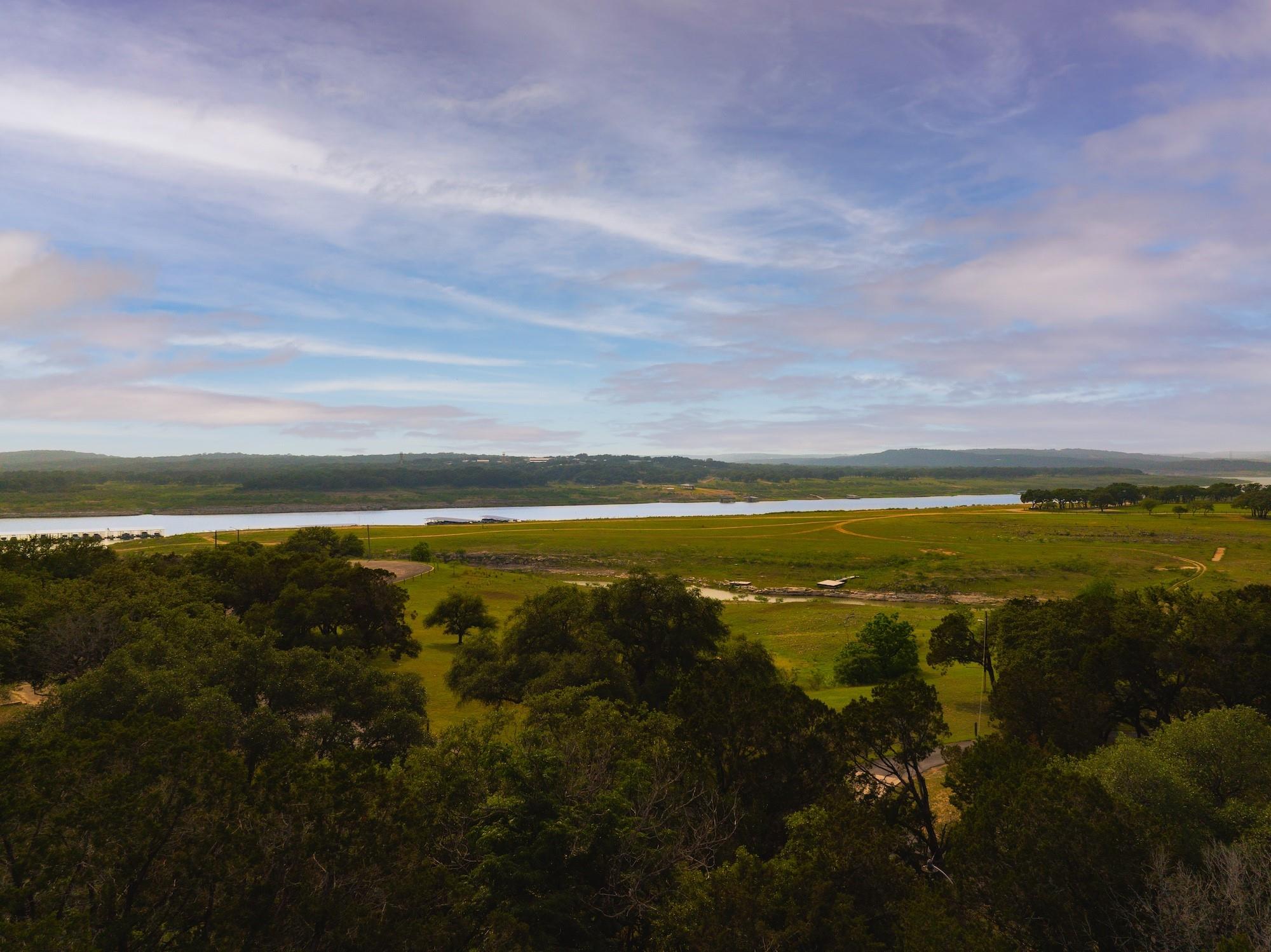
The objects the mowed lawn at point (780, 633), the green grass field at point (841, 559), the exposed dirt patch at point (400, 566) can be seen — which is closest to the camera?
the mowed lawn at point (780, 633)

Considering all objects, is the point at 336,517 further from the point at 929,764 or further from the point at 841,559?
the point at 929,764

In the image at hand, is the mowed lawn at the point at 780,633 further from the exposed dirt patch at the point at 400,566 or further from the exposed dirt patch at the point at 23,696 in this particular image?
the exposed dirt patch at the point at 23,696

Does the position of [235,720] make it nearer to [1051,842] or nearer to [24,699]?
[24,699]

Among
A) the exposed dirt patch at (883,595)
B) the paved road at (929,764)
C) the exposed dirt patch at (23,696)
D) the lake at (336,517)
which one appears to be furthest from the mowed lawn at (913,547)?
the exposed dirt patch at (23,696)

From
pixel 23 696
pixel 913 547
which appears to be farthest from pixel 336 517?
pixel 23 696

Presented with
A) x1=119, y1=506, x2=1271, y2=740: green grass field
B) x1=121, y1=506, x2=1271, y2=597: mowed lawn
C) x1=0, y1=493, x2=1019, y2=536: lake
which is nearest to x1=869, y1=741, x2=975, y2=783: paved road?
x1=119, y1=506, x2=1271, y2=740: green grass field

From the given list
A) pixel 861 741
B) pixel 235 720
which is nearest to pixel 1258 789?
pixel 861 741

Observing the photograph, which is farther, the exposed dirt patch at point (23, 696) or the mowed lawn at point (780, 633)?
the mowed lawn at point (780, 633)

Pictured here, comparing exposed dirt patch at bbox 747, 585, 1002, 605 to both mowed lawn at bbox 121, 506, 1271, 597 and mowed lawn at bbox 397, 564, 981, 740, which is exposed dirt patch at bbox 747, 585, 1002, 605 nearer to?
mowed lawn at bbox 121, 506, 1271, 597
